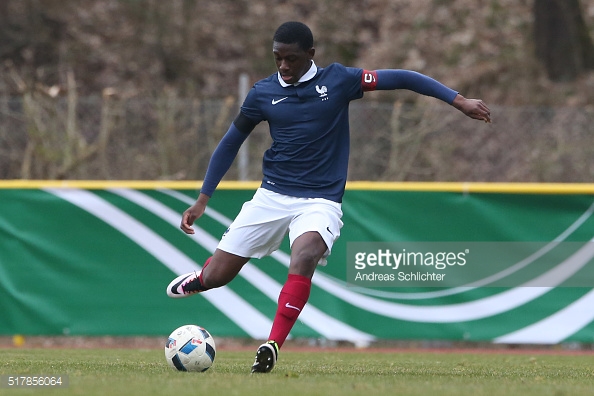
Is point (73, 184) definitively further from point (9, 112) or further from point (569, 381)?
point (569, 381)

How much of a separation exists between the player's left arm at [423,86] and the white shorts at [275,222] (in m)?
0.83

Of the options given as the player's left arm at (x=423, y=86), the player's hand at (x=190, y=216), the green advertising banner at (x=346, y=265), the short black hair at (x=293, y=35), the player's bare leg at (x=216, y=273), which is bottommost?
the green advertising banner at (x=346, y=265)

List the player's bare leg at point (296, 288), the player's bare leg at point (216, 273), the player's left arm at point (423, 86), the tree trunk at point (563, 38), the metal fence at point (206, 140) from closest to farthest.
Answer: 1. the player's bare leg at point (296, 288)
2. the player's left arm at point (423, 86)
3. the player's bare leg at point (216, 273)
4. the metal fence at point (206, 140)
5. the tree trunk at point (563, 38)

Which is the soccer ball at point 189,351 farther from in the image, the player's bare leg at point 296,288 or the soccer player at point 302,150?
the soccer player at point 302,150

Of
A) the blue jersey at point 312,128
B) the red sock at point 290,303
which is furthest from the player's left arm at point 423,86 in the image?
the red sock at point 290,303

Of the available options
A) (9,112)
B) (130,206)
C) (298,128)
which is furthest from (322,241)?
(9,112)

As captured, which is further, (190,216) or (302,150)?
(190,216)

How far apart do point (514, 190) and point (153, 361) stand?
4224 millimetres

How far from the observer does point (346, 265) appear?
32.6 ft

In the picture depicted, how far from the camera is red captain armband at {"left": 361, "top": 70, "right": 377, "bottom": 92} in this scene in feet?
21.5

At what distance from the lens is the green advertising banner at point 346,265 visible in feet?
32.3

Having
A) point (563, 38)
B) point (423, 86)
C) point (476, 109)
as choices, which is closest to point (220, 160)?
point (423, 86)

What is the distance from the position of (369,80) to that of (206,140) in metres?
4.75

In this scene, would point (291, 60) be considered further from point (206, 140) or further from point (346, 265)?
point (206, 140)
